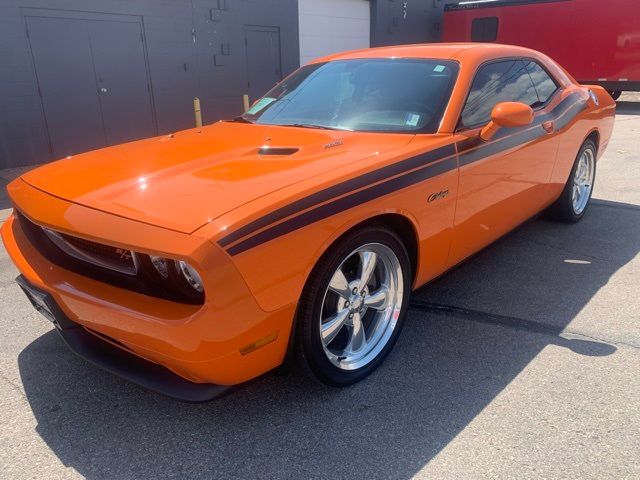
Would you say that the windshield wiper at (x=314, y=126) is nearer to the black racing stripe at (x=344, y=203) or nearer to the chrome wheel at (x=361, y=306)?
the black racing stripe at (x=344, y=203)

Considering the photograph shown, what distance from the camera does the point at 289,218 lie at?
2057 mm

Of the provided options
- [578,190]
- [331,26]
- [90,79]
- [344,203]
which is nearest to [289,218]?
[344,203]

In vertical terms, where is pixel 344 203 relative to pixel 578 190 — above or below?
above

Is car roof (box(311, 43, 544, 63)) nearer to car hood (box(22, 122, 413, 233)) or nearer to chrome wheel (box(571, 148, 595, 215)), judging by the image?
car hood (box(22, 122, 413, 233))

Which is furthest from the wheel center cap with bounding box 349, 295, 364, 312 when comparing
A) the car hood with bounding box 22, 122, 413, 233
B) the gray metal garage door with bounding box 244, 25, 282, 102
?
the gray metal garage door with bounding box 244, 25, 282, 102

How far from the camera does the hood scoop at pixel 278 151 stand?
2682mm

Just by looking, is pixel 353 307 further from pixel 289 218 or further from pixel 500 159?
pixel 500 159

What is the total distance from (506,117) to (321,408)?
1.81 m

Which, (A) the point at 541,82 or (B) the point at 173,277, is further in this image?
(A) the point at 541,82

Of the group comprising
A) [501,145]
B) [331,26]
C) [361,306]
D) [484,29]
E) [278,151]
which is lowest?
[361,306]

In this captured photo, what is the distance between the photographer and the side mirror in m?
2.95

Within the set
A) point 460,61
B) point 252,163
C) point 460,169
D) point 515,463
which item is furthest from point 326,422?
point 460,61

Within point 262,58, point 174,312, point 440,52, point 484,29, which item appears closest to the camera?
point 174,312

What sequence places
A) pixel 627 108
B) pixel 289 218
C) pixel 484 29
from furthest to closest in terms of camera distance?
pixel 484 29 < pixel 627 108 < pixel 289 218
